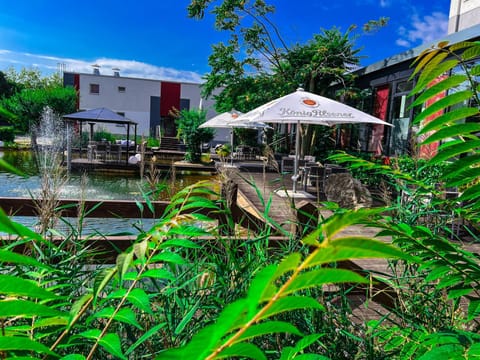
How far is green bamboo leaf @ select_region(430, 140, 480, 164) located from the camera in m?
1.03

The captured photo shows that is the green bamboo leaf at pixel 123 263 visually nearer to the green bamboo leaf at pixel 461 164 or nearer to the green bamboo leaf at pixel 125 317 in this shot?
the green bamboo leaf at pixel 125 317

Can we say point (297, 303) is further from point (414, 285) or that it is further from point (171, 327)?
point (414, 285)

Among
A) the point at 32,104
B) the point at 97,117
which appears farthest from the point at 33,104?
the point at 97,117

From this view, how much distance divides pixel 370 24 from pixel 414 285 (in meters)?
19.7

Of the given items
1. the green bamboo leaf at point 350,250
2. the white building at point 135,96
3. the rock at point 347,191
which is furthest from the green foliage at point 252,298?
the white building at point 135,96

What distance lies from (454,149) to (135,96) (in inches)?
1847

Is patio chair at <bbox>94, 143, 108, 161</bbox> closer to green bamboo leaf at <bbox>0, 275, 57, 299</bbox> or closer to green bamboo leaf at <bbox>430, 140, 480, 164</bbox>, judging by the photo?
green bamboo leaf at <bbox>430, 140, 480, 164</bbox>

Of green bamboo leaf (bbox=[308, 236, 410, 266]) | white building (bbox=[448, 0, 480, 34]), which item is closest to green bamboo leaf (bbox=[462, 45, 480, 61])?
green bamboo leaf (bbox=[308, 236, 410, 266])

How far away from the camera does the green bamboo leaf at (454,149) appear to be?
1034 mm

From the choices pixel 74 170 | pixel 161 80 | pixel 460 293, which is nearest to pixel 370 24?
pixel 74 170

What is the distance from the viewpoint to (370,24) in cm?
1877

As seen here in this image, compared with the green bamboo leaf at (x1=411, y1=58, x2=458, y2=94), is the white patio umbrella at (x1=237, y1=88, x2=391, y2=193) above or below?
above

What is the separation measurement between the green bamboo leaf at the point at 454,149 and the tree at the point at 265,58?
58.4 feet

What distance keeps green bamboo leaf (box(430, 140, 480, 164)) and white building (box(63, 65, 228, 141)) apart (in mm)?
42625
